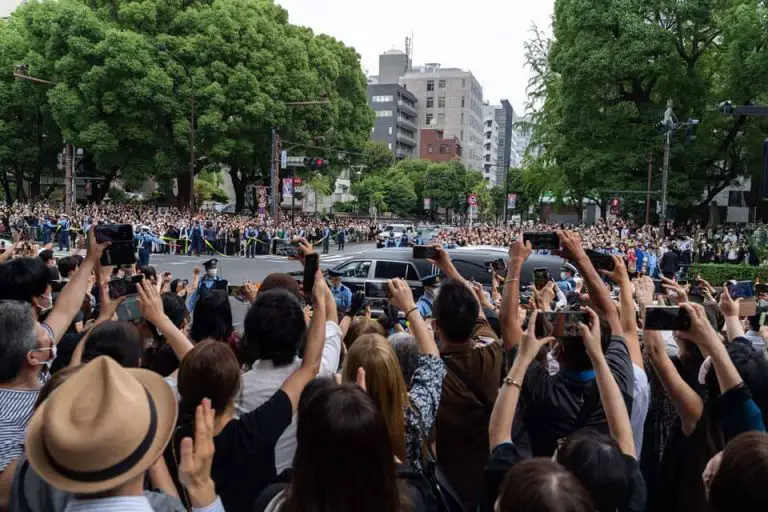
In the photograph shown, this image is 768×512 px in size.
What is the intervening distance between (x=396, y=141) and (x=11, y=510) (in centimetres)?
9958

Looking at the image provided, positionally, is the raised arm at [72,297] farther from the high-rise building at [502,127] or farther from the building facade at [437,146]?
the high-rise building at [502,127]

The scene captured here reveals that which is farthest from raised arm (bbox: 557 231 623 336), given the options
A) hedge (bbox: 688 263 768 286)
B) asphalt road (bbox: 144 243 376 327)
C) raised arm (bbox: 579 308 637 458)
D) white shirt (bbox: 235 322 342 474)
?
hedge (bbox: 688 263 768 286)

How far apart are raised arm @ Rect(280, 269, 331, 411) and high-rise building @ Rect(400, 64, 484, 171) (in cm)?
10770

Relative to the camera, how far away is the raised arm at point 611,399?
95.1 inches

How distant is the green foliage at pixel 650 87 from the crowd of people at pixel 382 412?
96.9 ft

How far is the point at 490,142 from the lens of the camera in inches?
5261

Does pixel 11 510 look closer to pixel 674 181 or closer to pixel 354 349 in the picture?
pixel 354 349

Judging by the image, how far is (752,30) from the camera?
2750cm

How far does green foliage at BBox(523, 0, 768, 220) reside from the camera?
97.7 feet

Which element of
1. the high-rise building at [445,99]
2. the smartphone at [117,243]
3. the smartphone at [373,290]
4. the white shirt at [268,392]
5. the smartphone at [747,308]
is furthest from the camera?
the high-rise building at [445,99]

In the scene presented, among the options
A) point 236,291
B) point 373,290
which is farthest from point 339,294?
point 373,290

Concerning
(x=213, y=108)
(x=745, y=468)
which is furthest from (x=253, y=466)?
(x=213, y=108)

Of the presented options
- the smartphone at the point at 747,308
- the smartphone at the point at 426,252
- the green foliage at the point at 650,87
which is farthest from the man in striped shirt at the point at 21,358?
the green foliage at the point at 650,87

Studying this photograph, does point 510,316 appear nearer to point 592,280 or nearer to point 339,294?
point 592,280
